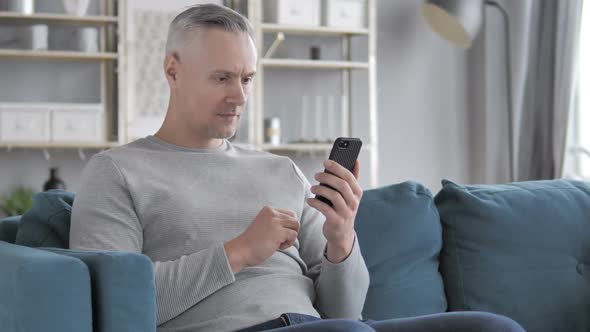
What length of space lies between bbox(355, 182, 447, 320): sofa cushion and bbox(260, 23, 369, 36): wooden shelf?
2.46 m

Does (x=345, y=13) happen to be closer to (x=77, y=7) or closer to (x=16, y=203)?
(x=77, y=7)

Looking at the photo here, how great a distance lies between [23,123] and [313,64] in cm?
155

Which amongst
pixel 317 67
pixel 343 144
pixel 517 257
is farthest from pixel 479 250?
pixel 317 67

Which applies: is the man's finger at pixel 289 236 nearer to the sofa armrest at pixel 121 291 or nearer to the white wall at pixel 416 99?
the sofa armrest at pixel 121 291

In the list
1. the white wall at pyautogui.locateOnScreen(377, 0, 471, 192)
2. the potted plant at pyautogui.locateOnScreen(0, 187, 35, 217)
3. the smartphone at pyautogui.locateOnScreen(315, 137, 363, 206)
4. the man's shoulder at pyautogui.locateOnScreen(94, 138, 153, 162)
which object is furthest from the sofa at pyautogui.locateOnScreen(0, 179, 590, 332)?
the white wall at pyautogui.locateOnScreen(377, 0, 471, 192)

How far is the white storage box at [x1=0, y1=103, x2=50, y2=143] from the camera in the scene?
405 cm

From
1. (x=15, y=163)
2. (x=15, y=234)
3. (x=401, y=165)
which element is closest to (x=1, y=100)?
(x=15, y=163)

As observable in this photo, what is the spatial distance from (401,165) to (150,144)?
3390 millimetres

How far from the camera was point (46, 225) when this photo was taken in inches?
66.6

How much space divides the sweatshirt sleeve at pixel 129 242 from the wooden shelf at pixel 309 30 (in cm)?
290

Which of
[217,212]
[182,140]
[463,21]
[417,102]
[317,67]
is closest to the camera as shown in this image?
[217,212]

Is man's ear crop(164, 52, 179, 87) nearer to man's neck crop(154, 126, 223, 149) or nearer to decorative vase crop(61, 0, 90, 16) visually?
man's neck crop(154, 126, 223, 149)

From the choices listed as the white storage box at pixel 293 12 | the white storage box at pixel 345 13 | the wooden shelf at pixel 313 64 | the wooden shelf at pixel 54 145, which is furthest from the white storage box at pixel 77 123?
the white storage box at pixel 345 13

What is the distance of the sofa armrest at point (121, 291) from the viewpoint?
126 centimetres
